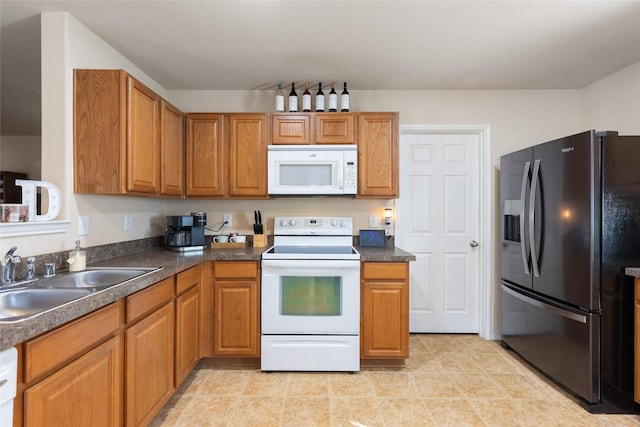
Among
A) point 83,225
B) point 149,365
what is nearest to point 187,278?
point 149,365

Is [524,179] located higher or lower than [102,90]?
lower

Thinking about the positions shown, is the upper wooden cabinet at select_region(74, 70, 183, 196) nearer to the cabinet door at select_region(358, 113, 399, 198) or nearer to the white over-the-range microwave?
the white over-the-range microwave

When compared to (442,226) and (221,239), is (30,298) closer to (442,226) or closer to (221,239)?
(221,239)

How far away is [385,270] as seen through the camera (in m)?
2.39

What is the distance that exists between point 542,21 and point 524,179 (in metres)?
1.06

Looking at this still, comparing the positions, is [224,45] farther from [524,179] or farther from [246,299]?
[524,179]

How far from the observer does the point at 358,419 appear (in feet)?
6.17

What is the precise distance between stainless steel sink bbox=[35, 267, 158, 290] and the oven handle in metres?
0.81

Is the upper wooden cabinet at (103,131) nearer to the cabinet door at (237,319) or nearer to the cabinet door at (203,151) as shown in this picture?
the cabinet door at (203,151)

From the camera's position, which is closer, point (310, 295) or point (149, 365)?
point (149, 365)

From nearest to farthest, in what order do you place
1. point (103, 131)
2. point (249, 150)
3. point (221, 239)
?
1. point (103, 131)
2. point (249, 150)
3. point (221, 239)

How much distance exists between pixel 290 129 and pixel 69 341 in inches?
81.8

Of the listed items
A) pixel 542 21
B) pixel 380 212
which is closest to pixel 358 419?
pixel 380 212

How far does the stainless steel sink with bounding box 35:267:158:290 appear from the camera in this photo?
5.32 ft
